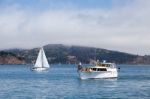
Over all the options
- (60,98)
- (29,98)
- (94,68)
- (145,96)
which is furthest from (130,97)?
Result: (94,68)

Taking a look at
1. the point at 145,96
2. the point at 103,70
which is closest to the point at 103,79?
the point at 103,70

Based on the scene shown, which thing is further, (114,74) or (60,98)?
(114,74)

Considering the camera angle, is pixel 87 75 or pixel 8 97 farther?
pixel 87 75

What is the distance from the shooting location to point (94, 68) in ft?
457

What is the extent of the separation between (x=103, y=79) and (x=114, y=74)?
5674mm

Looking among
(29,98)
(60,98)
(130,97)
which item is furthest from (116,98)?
(29,98)

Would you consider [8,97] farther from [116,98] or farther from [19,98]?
[116,98]

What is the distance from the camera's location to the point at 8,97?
7944 centimetres

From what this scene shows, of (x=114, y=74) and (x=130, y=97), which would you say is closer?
(x=130, y=97)

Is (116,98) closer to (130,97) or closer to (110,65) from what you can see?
(130,97)

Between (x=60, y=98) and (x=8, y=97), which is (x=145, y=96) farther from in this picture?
(x=8, y=97)

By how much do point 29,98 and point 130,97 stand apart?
1669 centimetres

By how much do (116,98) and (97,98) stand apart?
3199 mm

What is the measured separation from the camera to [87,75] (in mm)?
139500
